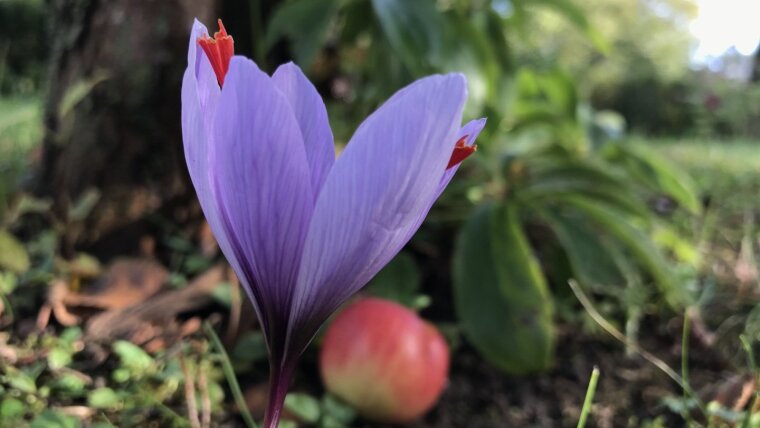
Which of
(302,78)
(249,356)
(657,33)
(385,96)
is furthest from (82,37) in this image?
(657,33)

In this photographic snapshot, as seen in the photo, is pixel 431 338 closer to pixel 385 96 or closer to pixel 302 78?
pixel 385 96

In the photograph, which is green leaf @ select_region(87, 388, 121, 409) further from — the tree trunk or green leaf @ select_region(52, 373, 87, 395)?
the tree trunk

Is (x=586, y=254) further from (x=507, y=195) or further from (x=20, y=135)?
(x=20, y=135)

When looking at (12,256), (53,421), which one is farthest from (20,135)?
(53,421)

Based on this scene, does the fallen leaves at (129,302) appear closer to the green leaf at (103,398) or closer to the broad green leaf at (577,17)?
the green leaf at (103,398)

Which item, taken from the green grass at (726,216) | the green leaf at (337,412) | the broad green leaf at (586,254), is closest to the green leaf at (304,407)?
the green leaf at (337,412)

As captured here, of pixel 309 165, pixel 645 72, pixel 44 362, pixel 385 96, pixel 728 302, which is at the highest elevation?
pixel 309 165
